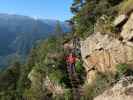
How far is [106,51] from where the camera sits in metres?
20.7

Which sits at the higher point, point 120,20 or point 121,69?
point 120,20

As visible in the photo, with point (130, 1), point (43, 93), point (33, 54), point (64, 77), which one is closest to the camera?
point (130, 1)

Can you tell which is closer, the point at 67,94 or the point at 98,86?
the point at 98,86

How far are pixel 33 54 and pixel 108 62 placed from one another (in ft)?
134

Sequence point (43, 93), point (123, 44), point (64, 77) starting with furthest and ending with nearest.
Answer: point (43, 93), point (64, 77), point (123, 44)

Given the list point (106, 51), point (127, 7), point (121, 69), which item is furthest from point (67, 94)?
point (127, 7)

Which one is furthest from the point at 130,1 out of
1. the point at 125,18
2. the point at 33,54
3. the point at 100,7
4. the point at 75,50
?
the point at 33,54

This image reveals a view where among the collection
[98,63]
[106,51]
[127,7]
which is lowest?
[98,63]

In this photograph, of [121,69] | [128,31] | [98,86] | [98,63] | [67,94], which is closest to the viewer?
[121,69]

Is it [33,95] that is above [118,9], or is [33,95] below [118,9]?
below

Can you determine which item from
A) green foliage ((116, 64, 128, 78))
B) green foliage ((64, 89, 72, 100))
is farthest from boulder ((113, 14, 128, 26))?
green foliage ((64, 89, 72, 100))

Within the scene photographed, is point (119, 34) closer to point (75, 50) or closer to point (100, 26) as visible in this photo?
point (100, 26)

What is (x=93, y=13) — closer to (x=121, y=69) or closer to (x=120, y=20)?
(x=120, y=20)

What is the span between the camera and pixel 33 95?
2864cm
